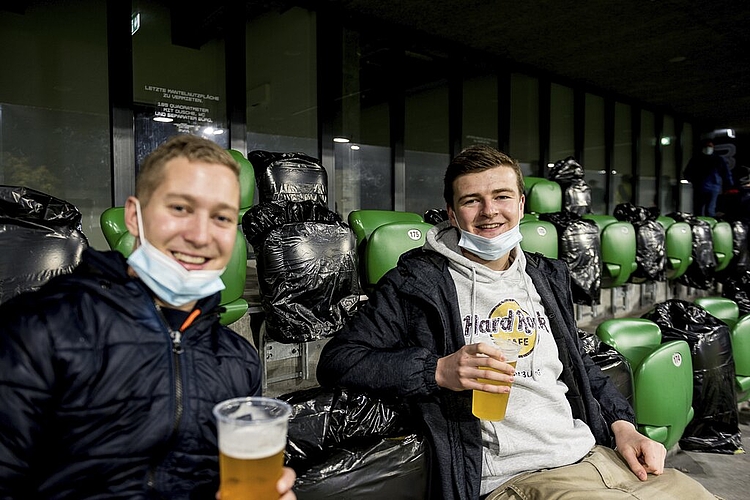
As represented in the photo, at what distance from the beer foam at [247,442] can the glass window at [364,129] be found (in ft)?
13.1

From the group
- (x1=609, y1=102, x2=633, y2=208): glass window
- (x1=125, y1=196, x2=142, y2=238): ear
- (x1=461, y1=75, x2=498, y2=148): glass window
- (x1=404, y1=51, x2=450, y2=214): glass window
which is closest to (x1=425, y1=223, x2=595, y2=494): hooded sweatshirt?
(x1=125, y1=196, x2=142, y2=238): ear

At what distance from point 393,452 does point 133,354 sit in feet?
2.20

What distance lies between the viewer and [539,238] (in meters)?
3.01

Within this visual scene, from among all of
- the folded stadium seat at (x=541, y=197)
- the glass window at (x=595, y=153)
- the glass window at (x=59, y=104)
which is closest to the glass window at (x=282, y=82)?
the glass window at (x=59, y=104)

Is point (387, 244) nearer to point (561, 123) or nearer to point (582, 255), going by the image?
point (582, 255)

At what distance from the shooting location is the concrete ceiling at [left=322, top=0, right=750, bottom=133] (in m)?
4.50

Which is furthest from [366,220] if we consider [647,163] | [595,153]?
[647,163]

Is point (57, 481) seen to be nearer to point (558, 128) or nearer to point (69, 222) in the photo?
point (69, 222)

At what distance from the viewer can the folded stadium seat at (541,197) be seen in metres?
4.33

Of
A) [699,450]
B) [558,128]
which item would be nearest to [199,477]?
[699,450]

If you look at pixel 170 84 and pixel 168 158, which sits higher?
pixel 170 84

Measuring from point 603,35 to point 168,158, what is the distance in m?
5.48

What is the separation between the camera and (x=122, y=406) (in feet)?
2.52

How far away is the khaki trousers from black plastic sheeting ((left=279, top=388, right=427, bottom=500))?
221mm
